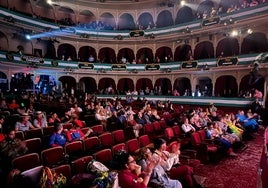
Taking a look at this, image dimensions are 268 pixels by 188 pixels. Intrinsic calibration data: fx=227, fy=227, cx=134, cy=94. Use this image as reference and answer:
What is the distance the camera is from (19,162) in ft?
12.6

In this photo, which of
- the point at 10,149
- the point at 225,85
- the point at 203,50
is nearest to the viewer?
the point at 10,149

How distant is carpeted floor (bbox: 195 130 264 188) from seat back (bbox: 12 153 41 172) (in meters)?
2.99

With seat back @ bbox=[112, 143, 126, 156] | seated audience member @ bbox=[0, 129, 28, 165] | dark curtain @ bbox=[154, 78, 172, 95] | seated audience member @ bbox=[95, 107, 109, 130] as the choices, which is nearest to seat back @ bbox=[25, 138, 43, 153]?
seated audience member @ bbox=[0, 129, 28, 165]

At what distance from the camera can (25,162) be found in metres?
3.92

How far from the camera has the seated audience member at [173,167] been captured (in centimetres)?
401

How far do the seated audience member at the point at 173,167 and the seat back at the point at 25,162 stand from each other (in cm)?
214

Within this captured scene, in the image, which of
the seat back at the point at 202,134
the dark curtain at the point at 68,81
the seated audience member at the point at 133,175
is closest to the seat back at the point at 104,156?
the seated audience member at the point at 133,175

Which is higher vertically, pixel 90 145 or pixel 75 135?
pixel 75 135

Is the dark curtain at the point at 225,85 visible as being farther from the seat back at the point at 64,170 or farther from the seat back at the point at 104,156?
the seat back at the point at 64,170

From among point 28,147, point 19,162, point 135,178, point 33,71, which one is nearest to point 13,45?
point 33,71

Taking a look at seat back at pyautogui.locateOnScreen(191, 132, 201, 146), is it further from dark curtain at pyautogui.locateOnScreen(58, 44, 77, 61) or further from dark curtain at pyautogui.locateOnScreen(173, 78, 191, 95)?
dark curtain at pyautogui.locateOnScreen(58, 44, 77, 61)

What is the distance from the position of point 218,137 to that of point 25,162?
5.08m

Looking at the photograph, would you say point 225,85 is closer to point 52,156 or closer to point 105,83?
point 105,83

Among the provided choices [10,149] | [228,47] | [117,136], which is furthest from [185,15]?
[10,149]
